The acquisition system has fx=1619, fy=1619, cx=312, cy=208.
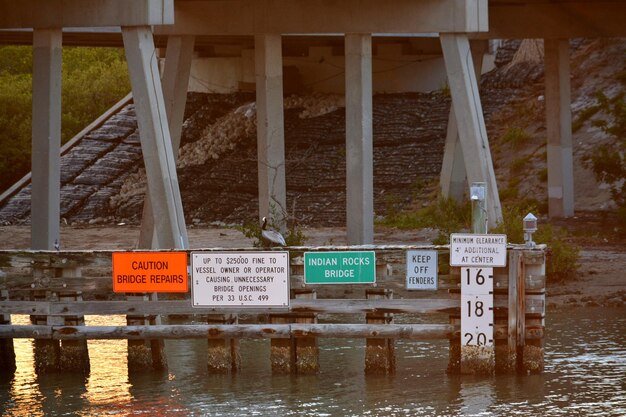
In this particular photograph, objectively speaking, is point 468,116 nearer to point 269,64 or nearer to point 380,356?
point 269,64

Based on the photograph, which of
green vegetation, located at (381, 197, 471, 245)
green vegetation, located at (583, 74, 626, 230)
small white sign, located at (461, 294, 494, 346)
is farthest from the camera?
green vegetation, located at (583, 74, 626, 230)

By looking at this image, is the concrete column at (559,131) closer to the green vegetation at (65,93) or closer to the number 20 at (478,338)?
the green vegetation at (65,93)

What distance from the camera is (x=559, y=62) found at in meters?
48.9

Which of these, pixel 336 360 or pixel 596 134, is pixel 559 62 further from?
pixel 336 360

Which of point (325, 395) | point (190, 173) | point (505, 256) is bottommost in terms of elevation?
point (325, 395)

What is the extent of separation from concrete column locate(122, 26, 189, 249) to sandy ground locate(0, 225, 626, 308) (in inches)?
280

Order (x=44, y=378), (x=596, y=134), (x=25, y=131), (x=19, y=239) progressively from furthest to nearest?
(x=25, y=131) → (x=596, y=134) → (x=19, y=239) → (x=44, y=378)

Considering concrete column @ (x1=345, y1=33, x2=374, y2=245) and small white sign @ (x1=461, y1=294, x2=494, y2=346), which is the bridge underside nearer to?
concrete column @ (x1=345, y1=33, x2=374, y2=245)

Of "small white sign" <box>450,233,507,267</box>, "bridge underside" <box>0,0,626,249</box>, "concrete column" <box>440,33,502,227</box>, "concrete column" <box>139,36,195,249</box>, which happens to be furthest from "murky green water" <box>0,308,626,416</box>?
"concrete column" <box>139,36,195,249</box>

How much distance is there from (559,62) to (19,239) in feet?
56.0

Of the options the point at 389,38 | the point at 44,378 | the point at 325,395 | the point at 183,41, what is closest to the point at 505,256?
the point at 325,395

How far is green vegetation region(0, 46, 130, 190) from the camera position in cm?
5878

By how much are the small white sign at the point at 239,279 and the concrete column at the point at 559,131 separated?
26.8 m

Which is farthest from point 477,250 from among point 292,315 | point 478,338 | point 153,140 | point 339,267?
point 153,140
